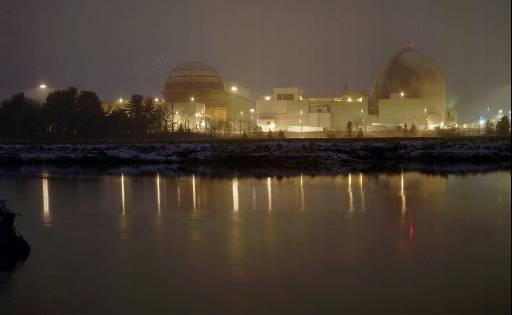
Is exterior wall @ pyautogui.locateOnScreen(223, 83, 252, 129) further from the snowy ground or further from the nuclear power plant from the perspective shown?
the snowy ground

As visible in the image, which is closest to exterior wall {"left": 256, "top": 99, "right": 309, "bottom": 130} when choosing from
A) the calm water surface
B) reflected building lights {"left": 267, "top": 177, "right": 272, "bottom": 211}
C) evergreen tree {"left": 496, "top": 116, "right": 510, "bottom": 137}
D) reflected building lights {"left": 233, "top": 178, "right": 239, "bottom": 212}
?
evergreen tree {"left": 496, "top": 116, "right": 510, "bottom": 137}

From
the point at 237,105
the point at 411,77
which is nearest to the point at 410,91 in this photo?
the point at 411,77

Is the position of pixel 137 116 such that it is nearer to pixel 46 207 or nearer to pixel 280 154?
pixel 280 154

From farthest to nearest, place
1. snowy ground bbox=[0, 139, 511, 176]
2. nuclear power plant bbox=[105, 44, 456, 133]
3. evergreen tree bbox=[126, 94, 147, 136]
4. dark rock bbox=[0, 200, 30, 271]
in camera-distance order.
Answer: nuclear power plant bbox=[105, 44, 456, 133] → evergreen tree bbox=[126, 94, 147, 136] → snowy ground bbox=[0, 139, 511, 176] → dark rock bbox=[0, 200, 30, 271]

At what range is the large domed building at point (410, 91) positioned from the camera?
62469 millimetres

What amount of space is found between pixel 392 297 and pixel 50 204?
39.0ft

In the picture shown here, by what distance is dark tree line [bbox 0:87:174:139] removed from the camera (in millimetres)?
48500

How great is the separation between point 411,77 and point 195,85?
2808 cm

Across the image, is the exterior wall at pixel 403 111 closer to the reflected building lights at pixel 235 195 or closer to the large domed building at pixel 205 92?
the large domed building at pixel 205 92

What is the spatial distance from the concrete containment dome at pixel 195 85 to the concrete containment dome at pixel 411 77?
20.5 m

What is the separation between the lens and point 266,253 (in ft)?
29.1

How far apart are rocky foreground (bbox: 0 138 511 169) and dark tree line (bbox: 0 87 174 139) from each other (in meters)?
10.3

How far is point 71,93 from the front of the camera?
2025 inches

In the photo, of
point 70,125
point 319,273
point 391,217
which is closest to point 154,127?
point 70,125
